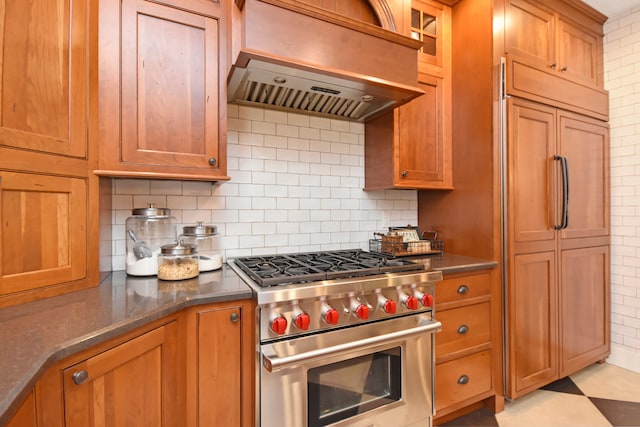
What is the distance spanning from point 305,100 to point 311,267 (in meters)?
1.03

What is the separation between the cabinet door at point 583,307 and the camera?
2148 mm

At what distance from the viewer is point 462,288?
1771 millimetres

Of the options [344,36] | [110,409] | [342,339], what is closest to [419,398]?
[342,339]

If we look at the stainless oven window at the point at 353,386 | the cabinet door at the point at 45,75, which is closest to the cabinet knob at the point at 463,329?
the stainless oven window at the point at 353,386

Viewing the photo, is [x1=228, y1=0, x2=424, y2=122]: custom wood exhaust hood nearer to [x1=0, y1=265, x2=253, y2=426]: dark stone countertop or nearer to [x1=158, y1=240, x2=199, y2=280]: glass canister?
[x1=158, y1=240, x2=199, y2=280]: glass canister

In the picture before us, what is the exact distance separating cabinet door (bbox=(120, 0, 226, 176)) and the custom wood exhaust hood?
166 millimetres

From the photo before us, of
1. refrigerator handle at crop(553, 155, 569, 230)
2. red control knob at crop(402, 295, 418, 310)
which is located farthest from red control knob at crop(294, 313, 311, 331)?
refrigerator handle at crop(553, 155, 569, 230)

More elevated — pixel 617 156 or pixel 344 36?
pixel 344 36

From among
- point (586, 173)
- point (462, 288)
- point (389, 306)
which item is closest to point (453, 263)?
point (462, 288)

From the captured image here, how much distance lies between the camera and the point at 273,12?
141 cm

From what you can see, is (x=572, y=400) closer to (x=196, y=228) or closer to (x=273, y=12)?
(x=196, y=228)

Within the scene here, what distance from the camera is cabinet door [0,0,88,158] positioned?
101cm

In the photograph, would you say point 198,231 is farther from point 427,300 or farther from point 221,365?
point 427,300

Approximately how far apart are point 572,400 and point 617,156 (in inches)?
74.7
